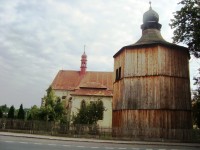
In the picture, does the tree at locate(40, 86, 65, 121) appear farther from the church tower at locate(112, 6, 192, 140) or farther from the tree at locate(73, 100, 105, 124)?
the church tower at locate(112, 6, 192, 140)

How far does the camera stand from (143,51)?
88.9ft

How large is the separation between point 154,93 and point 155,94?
0.49ft

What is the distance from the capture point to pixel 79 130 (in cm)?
2575

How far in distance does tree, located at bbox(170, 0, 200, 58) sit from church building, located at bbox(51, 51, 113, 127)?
17.4 metres

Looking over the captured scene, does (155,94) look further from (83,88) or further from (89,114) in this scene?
(83,88)

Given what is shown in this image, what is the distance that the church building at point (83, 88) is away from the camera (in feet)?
133

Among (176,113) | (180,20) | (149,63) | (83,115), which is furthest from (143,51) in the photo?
(83,115)

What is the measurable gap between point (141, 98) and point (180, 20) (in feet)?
29.7

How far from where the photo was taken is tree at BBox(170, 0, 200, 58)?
81.1 ft

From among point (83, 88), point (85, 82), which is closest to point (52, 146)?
point (83, 88)

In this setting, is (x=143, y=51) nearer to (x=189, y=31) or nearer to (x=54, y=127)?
(x=189, y=31)

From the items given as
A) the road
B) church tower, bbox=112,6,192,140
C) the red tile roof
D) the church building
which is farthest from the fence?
the red tile roof

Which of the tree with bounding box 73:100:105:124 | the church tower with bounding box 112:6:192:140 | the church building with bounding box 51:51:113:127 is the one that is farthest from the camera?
the church building with bounding box 51:51:113:127

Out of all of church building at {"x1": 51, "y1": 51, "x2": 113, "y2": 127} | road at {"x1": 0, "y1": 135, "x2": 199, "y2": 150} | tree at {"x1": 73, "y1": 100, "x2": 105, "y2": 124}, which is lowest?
road at {"x1": 0, "y1": 135, "x2": 199, "y2": 150}
